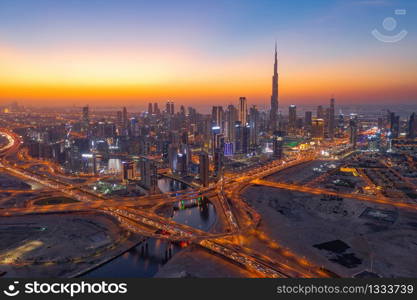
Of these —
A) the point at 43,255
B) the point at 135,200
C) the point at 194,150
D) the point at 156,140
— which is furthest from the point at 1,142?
the point at 43,255

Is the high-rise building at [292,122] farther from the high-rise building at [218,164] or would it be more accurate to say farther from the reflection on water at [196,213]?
the reflection on water at [196,213]

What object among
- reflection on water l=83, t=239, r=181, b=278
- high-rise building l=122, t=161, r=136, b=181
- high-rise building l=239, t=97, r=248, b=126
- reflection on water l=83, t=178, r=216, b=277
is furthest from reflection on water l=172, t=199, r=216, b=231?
high-rise building l=239, t=97, r=248, b=126

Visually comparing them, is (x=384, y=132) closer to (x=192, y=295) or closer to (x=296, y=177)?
(x=296, y=177)

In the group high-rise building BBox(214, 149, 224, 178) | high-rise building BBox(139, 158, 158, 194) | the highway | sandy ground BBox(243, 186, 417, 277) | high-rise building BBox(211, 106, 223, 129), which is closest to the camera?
the highway

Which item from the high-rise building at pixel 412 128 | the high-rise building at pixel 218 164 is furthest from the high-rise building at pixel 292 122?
the high-rise building at pixel 218 164

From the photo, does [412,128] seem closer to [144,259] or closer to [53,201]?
[144,259]

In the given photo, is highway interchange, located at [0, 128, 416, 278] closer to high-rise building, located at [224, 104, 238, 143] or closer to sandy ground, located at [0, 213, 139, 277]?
sandy ground, located at [0, 213, 139, 277]

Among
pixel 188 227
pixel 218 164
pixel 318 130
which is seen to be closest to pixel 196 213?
pixel 188 227
